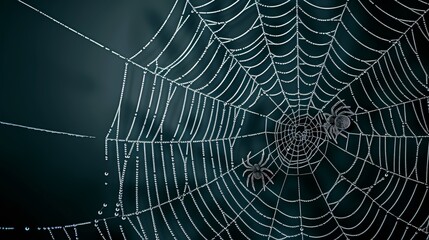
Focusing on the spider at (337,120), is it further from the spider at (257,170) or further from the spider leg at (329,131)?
the spider at (257,170)

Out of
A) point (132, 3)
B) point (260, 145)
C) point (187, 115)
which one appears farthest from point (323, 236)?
point (132, 3)

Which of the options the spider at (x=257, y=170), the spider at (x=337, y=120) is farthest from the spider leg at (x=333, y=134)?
the spider at (x=257, y=170)

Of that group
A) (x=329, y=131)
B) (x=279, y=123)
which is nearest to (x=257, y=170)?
(x=279, y=123)

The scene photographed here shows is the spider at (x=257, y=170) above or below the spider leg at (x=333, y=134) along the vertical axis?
below

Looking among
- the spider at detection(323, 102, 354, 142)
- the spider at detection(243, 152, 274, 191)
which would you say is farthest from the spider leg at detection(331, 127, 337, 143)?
the spider at detection(243, 152, 274, 191)

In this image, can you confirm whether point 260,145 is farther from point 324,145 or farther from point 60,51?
point 60,51

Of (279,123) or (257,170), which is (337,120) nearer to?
(279,123)
